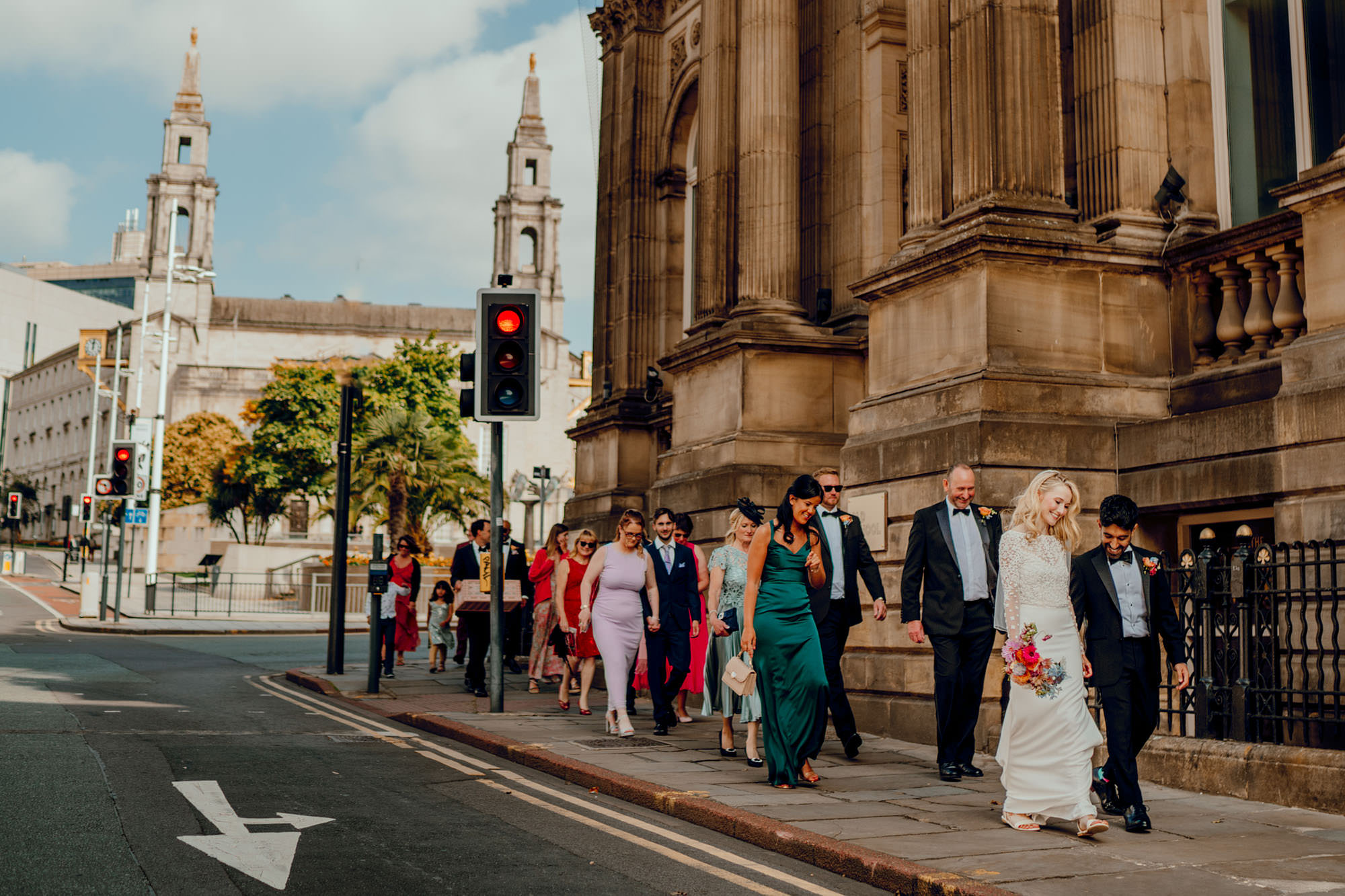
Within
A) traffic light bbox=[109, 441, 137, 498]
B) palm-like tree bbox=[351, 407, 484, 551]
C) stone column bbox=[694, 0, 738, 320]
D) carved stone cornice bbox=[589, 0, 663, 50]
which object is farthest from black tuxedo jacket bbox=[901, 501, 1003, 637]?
palm-like tree bbox=[351, 407, 484, 551]

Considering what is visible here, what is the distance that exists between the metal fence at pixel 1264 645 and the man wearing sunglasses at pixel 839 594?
2130 millimetres

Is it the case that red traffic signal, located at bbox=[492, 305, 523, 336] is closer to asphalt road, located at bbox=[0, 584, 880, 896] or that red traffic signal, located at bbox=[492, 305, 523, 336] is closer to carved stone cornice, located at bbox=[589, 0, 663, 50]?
asphalt road, located at bbox=[0, 584, 880, 896]

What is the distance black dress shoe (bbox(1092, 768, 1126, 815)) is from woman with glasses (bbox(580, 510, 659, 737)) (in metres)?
4.46

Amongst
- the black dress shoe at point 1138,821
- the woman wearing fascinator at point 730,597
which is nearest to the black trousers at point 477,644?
the woman wearing fascinator at point 730,597

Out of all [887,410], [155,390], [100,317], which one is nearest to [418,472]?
[887,410]

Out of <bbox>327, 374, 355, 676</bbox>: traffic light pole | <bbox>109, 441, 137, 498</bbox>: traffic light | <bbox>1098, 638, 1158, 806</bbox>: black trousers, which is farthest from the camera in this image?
<bbox>109, 441, 137, 498</bbox>: traffic light

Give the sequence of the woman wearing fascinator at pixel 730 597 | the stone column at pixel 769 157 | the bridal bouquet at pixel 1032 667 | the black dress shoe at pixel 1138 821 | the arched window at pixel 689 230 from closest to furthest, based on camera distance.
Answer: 1. the black dress shoe at pixel 1138 821
2. the bridal bouquet at pixel 1032 667
3. the woman wearing fascinator at pixel 730 597
4. the stone column at pixel 769 157
5. the arched window at pixel 689 230

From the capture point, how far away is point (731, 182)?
15680mm

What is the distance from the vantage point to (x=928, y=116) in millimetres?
11672

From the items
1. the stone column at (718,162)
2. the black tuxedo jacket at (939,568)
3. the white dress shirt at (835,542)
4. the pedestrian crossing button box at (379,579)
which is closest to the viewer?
the black tuxedo jacket at (939,568)

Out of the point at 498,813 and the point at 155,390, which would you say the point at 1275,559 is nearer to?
the point at 498,813

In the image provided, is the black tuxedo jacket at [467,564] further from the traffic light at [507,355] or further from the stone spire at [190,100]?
the stone spire at [190,100]

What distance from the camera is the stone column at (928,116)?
11531 millimetres

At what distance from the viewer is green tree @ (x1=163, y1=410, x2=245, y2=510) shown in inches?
3083
